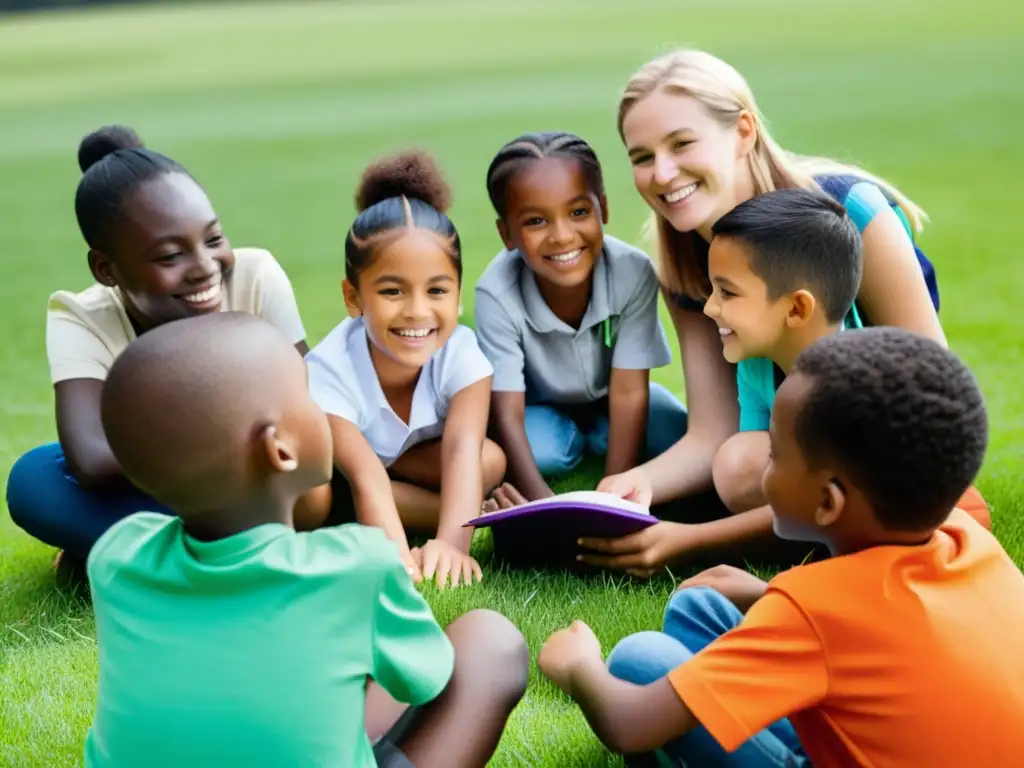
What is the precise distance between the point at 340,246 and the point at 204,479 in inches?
284

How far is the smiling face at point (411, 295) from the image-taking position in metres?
3.56

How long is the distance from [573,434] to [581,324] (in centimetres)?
40

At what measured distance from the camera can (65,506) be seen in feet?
12.0

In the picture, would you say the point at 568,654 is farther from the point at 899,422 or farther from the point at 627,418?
the point at 627,418

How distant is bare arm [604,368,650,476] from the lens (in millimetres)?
3996

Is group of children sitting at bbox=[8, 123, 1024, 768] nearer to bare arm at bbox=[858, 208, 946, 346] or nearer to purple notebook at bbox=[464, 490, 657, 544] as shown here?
purple notebook at bbox=[464, 490, 657, 544]

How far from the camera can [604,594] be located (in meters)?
3.34

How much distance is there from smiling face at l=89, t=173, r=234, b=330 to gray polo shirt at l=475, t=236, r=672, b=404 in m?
0.86

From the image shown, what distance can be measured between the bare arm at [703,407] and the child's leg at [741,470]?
222 mm

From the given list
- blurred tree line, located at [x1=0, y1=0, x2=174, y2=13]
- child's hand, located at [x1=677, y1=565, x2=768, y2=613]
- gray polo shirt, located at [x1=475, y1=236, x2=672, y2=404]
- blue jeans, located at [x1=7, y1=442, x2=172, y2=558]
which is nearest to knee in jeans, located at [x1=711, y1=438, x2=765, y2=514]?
gray polo shirt, located at [x1=475, y1=236, x2=672, y2=404]

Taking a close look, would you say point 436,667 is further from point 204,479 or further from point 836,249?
point 836,249

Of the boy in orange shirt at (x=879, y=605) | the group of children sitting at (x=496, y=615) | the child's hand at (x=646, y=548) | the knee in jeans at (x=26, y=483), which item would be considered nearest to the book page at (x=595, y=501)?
the child's hand at (x=646, y=548)

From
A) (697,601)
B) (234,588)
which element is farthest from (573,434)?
(234,588)

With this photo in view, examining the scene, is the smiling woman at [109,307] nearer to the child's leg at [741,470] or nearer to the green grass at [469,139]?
the green grass at [469,139]
